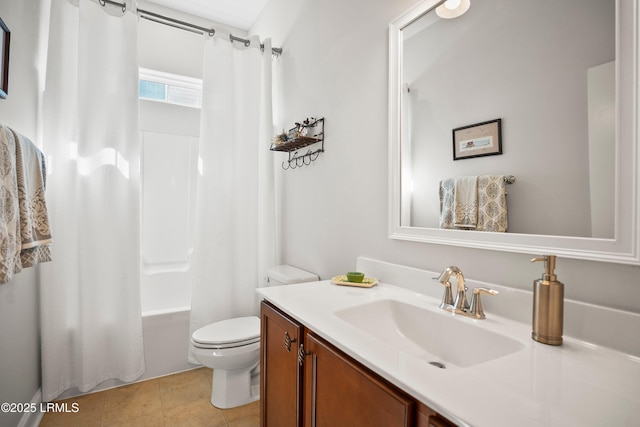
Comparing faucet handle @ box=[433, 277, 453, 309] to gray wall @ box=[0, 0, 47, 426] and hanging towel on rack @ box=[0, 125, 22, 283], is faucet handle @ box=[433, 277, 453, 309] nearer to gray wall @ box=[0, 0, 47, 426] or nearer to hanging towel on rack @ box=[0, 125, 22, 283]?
hanging towel on rack @ box=[0, 125, 22, 283]

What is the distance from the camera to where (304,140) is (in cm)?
196

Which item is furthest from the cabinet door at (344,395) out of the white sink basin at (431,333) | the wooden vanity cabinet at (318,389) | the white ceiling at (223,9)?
the white ceiling at (223,9)

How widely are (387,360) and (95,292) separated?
2.00 meters

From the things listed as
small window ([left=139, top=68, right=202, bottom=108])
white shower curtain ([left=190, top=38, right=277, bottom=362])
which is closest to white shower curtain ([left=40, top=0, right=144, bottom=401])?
white shower curtain ([left=190, top=38, right=277, bottom=362])

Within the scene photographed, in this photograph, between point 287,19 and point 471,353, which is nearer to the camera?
point 471,353

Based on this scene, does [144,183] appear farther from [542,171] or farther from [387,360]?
[542,171]

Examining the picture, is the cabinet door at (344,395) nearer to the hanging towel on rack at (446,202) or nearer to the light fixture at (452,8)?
the hanging towel on rack at (446,202)

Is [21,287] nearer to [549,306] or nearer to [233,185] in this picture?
[233,185]

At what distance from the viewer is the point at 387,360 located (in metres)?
0.69

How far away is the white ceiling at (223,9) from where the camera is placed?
104 inches

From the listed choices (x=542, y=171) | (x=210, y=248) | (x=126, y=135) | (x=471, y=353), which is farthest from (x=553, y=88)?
(x=126, y=135)

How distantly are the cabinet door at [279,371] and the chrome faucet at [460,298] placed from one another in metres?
0.49

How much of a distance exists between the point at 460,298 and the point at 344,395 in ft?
1.59

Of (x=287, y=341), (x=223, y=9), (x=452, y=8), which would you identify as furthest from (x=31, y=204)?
(x=223, y=9)
